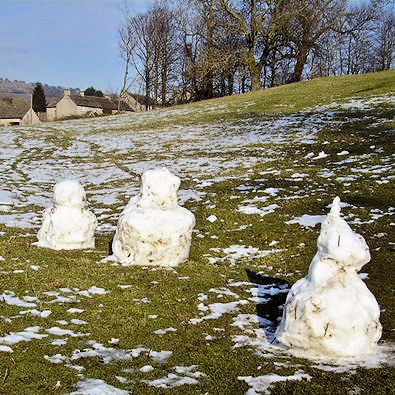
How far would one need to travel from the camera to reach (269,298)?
816 cm

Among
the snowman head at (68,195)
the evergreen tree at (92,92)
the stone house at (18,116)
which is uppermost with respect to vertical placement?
the evergreen tree at (92,92)

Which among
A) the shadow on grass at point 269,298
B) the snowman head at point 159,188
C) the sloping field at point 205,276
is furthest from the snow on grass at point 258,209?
the snowman head at point 159,188

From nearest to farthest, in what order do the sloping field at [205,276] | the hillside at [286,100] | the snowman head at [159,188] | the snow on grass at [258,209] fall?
the sloping field at [205,276]
the snowman head at [159,188]
the snow on grass at [258,209]
the hillside at [286,100]

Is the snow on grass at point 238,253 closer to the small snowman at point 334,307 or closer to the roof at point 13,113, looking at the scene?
the small snowman at point 334,307

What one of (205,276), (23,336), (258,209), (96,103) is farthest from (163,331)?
(96,103)

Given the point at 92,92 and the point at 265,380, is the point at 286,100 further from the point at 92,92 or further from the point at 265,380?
the point at 92,92

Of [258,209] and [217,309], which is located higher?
[258,209]

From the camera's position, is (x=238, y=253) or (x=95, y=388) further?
(x=238, y=253)

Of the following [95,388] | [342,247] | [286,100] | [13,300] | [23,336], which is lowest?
[95,388]

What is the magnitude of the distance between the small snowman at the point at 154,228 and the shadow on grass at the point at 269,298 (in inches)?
62.5

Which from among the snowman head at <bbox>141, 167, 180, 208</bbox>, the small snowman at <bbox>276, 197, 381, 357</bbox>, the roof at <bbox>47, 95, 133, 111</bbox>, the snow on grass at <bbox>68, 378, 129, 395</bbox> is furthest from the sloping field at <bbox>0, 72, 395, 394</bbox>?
the roof at <bbox>47, 95, 133, 111</bbox>

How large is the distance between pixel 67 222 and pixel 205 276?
344 cm

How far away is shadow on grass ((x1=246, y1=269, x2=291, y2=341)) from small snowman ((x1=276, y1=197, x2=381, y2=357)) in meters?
0.60

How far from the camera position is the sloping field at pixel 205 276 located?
540 cm
